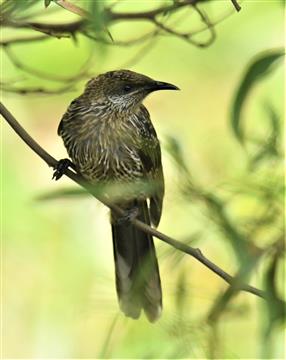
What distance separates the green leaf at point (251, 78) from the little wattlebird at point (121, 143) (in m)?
1.05

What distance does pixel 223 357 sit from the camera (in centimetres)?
251

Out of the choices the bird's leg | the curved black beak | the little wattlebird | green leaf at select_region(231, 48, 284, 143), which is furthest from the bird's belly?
green leaf at select_region(231, 48, 284, 143)

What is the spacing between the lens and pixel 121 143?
3607mm

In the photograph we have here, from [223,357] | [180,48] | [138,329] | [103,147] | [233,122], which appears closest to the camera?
[233,122]

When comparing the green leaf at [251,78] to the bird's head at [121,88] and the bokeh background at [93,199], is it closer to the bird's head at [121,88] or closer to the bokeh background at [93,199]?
the bokeh background at [93,199]

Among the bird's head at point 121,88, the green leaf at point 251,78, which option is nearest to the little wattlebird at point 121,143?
the bird's head at point 121,88

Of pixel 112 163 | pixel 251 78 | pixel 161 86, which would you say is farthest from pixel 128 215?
pixel 251 78

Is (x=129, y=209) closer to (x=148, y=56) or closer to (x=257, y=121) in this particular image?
(x=257, y=121)

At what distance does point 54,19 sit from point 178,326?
226cm

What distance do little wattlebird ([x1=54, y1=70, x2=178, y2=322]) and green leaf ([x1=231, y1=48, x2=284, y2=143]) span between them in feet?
3.45

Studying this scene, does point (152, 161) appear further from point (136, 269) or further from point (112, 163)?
point (136, 269)

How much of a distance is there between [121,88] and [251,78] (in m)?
1.25

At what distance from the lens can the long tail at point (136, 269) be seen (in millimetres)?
3444

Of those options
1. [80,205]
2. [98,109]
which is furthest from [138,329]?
[80,205]
